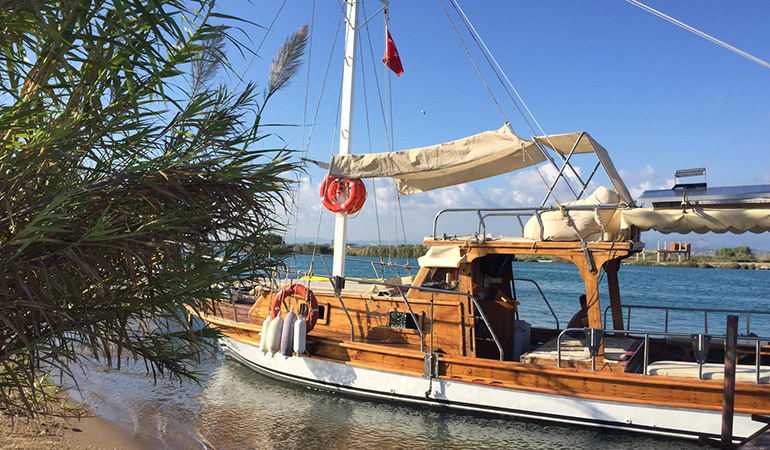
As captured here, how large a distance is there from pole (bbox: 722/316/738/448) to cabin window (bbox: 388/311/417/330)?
476 cm

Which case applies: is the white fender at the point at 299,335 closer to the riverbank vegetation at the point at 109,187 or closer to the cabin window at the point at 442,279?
the cabin window at the point at 442,279

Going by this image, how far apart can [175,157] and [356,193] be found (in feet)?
24.0

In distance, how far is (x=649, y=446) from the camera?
775cm

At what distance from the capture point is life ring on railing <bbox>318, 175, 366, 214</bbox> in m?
11.2

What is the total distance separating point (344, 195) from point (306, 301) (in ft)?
8.36

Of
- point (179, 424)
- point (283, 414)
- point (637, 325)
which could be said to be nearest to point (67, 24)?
point (179, 424)

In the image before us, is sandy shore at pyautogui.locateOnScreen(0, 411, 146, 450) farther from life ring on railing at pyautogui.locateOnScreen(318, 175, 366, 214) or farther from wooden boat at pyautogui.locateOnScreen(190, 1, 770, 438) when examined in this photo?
life ring on railing at pyautogui.locateOnScreen(318, 175, 366, 214)

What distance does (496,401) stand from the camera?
27.7 ft

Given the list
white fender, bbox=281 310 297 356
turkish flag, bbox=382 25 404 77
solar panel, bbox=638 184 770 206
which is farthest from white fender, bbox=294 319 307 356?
turkish flag, bbox=382 25 404 77

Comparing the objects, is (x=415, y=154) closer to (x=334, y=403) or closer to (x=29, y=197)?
(x=334, y=403)

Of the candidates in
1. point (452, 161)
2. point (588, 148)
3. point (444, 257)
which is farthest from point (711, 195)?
point (444, 257)

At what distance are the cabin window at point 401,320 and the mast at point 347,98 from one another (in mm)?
2206

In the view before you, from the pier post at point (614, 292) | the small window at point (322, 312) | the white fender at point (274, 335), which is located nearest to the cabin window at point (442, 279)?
the small window at point (322, 312)

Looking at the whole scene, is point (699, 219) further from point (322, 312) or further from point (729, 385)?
point (322, 312)
